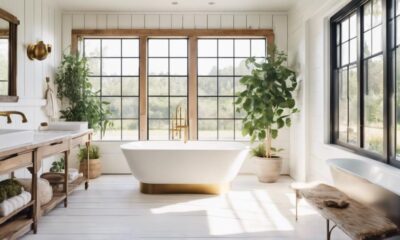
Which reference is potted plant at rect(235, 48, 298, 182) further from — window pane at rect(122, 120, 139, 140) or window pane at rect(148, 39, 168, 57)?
window pane at rect(122, 120, 139, 140)

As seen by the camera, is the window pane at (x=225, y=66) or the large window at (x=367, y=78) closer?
the large window at (x=367, y=78)

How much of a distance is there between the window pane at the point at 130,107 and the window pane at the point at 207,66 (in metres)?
1.17

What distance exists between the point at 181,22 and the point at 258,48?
52.7 inches

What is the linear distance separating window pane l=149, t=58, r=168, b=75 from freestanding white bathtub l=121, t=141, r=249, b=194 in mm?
1694

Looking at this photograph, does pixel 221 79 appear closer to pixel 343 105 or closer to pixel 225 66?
pixel 225 66

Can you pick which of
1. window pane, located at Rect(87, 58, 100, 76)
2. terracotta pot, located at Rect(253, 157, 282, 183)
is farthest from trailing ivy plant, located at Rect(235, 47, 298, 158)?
window pane, located at Rect(87, 58, 100, 76)

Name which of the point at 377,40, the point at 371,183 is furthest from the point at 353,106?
the point at 371,183

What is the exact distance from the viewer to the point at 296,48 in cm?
497

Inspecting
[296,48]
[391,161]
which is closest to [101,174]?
[296,48]

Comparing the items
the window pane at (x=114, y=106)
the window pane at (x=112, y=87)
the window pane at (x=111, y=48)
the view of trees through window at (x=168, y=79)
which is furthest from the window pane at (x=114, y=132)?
the window pane at (x=111, y=48)

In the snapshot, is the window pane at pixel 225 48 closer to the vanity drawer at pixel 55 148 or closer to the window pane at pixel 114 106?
the window pane at pixel 114 106

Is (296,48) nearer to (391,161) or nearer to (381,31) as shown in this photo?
(381,31)

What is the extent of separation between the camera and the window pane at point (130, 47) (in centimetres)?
545

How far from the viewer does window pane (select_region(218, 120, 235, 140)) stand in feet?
17.9
